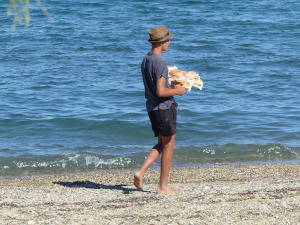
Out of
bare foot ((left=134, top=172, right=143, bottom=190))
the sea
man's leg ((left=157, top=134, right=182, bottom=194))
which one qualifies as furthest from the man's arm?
the sea

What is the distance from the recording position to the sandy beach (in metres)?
4.92

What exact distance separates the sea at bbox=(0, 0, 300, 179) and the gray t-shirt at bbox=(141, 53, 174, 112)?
200 cm

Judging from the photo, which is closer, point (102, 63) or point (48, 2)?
point (102, 63)

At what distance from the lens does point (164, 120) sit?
5.55 meters

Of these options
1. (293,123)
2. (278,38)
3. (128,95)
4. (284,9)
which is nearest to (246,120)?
(293,123)

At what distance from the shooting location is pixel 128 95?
1270 cm

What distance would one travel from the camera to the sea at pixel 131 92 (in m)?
9.14

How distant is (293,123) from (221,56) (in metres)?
6.10

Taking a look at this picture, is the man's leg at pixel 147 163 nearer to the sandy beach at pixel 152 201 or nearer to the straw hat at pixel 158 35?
the sandy beach at pixel 152 201

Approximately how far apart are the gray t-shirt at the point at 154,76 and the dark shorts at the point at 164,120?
1.8 inches

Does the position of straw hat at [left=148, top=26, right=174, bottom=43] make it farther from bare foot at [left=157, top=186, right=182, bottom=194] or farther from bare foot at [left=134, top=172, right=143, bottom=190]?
bare foot at [left=157, top=186, right=182, bottom=194]

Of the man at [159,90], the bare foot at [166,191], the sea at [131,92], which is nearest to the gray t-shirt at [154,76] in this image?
the man at [159,90]

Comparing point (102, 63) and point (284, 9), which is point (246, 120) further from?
point (284, 9)

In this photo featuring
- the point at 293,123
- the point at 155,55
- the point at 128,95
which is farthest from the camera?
the point at 128,95
